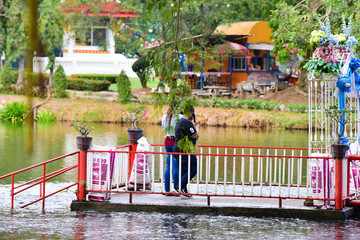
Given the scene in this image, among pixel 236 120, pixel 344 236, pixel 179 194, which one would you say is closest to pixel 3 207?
pixel 179 194

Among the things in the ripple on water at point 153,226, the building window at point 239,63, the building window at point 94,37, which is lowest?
the ripple on water at point 153,226

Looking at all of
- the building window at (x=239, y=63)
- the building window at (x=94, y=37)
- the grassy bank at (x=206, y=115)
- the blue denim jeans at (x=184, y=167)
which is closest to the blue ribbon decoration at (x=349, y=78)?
the blue denim jeans at (x=184, y=167)

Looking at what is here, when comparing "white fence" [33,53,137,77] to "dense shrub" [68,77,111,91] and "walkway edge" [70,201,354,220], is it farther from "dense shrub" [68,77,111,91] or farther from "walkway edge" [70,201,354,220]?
"walkway edge" [70,201,354,220]

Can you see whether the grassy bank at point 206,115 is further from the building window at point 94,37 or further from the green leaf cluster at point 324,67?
the green leaf cluster at point 324,67

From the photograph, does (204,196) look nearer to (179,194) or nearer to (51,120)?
(179,194)

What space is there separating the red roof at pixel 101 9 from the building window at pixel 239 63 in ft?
22.4

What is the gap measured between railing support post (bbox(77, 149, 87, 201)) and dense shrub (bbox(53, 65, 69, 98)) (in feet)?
81.6

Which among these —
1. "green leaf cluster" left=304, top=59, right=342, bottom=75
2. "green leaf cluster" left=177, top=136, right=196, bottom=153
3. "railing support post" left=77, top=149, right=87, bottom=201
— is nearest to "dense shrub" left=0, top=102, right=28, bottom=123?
"railing support post" left=77, top=149, right=87, bottom=201

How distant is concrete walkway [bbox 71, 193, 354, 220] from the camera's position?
380 inches

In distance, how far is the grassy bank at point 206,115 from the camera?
30.4m

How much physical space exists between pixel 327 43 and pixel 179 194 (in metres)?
3.60

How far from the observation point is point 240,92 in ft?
117

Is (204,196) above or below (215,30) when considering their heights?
below

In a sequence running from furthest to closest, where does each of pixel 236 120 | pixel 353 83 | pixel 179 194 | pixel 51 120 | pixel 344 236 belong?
pixel 51 120, pixel 236 120, pixel 353 83, pixel 179 194, pixel 344 236
